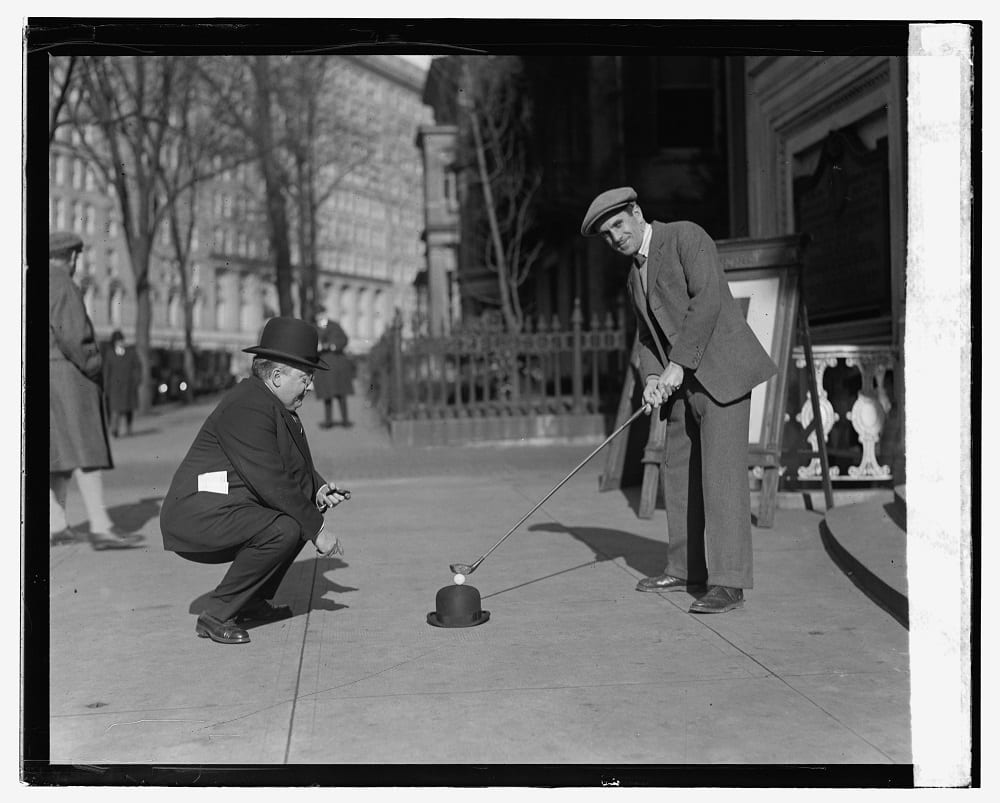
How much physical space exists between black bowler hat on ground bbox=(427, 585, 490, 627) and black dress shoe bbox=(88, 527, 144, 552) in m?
3.21

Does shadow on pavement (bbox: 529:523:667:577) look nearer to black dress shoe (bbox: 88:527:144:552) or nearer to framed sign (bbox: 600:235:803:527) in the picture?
framed sign (bbox: 600:235:803:527)

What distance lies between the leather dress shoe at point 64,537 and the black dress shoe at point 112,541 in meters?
0.13

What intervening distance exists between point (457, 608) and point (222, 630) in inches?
38.7

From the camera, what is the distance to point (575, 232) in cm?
2314

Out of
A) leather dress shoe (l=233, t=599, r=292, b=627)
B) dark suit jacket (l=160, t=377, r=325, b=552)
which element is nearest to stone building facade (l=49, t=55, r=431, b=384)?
leather dress shoe (l=233, t=599, r=292, b=627)

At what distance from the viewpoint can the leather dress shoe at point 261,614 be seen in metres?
5.46

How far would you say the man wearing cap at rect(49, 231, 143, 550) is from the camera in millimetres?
7574

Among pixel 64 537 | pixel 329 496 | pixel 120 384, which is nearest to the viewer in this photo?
pixel 329 496

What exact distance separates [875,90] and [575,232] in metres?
12.9

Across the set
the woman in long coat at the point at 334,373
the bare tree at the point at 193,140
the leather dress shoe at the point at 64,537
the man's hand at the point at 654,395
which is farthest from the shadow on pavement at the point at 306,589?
the bare tree at the point at 193,140

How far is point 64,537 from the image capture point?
8.14 m

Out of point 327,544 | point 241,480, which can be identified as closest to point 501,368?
point 241,480

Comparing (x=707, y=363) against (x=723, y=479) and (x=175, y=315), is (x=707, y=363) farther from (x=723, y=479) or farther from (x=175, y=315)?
(x=175, y=315)

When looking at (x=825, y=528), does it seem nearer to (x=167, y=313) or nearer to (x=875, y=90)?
(x=875, y=90)
